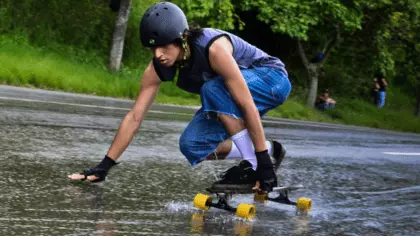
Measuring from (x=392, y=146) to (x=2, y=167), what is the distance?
7.10 m

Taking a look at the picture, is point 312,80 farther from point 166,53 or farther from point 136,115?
point 166,53

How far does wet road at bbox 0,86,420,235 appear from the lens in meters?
4.74

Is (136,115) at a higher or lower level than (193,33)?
lower

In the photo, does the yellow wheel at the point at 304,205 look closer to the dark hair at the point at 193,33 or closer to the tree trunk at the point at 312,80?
the dark hair at the point at 193,33

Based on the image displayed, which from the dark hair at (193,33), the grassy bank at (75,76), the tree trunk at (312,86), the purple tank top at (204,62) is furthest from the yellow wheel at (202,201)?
the tree trunk at (312,86)

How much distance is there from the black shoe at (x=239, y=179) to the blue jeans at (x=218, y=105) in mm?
206

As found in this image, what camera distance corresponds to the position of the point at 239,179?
545 centimetres

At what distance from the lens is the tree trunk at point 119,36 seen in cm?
2311

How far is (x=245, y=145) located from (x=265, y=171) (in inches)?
9.2

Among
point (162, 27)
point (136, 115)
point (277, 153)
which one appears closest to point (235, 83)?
point (162, 27)

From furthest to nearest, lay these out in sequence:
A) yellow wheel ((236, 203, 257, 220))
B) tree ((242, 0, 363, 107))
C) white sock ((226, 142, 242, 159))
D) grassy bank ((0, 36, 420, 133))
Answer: tree ((242, 0, 363, 107)) < grassy bank ((0, 36, 420, 133)) < white sock ((226, 142, 242, 159)) < yellow wheel ((236, 203, 257, 220))

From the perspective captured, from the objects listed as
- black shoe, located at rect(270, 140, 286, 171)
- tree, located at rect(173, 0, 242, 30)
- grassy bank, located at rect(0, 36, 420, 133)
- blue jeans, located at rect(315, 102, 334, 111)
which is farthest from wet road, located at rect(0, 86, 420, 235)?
blue jeans, located at rect(315, 102, 334, 111)

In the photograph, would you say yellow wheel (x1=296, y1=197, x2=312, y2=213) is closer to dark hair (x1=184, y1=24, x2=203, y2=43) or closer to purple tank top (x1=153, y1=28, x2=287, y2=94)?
purple tank top (x1=153, y1=28, x2=287, y2=94)

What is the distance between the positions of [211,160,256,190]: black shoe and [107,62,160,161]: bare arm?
2.32 ft
